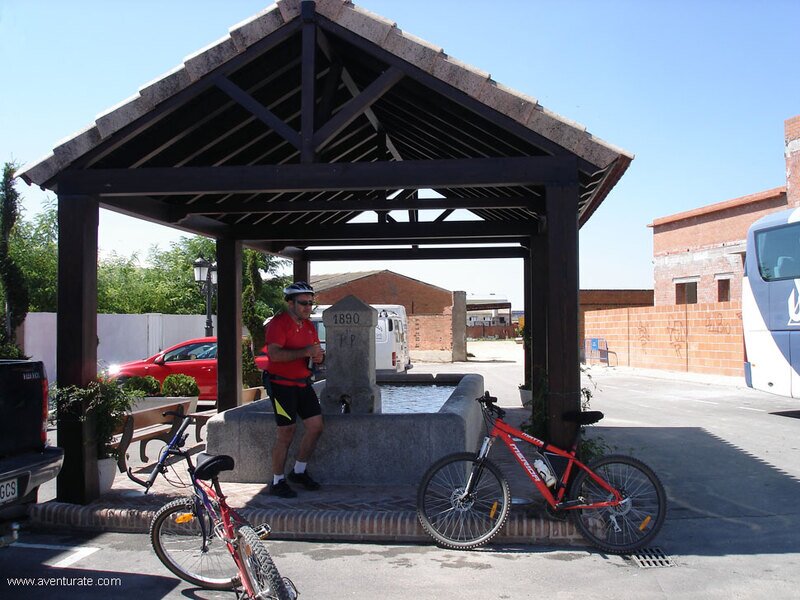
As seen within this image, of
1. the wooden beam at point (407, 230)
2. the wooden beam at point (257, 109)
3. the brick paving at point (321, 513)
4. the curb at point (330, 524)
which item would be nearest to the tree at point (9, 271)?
the wooden beam at point (407, 230)

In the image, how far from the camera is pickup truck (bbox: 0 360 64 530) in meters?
4.57

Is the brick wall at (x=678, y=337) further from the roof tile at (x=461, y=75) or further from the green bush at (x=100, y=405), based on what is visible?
the green bush at (x=100, y=405)

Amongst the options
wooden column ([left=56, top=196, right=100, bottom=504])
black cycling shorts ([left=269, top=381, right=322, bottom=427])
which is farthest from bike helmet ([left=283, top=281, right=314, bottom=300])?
wooden column ([left=56, top=196, right=100, bottom=504])

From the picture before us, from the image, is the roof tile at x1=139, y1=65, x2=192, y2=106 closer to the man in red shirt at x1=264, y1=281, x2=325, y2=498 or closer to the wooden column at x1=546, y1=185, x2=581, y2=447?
the man in red shirt at x1=264, y1=281, x2=325, y2=498

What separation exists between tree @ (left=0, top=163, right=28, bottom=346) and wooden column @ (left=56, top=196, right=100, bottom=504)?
1088 centimetres

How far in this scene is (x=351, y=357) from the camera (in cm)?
795

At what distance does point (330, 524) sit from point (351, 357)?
98.2 inches

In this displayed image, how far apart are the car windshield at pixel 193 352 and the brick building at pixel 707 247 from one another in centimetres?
1978

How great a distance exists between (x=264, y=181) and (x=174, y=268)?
3603 cm

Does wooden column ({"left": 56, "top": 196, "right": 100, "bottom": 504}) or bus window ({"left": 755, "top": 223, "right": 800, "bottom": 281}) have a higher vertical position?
bus window ({"left": 755, "top": 223, "right": 800, "bottom": 281})

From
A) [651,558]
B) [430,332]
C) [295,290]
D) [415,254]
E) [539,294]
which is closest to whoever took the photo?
[651,558]

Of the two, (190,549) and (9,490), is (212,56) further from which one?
(190,549)

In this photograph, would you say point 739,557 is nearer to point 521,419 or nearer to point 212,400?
point 521,419

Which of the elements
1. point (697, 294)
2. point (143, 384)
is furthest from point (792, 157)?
point (143, 384)
